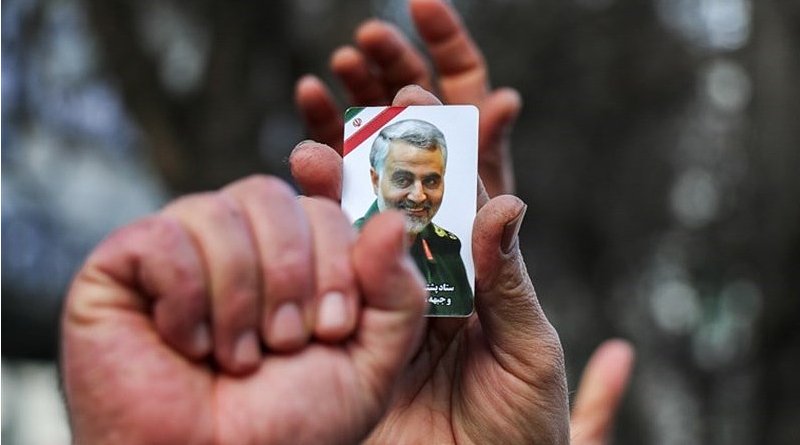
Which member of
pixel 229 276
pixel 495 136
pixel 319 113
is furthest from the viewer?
pixel 495 136

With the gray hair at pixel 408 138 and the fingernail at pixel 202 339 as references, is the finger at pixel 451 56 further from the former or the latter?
the fingernail at pixel 202 339

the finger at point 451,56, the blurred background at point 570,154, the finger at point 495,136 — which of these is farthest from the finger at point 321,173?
the blurred background at point 570,154

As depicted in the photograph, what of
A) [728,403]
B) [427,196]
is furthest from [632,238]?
[427,196]

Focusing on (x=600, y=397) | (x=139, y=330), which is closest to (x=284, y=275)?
(x=139, y=330)

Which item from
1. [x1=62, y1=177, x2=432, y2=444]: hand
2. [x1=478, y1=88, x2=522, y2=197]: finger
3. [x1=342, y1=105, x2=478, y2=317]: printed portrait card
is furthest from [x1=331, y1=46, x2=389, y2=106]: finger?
[x1=62, y1=177, x2=432, y2=444]: hand

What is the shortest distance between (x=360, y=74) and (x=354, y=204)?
0.85 metres

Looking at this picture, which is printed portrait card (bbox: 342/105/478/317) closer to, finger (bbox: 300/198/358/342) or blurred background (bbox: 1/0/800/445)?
finger (bbox: 300/198/358/342)

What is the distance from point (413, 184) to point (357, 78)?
851 millimetres

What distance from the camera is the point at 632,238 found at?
9297 millimetres

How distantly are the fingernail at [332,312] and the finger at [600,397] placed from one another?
0.98 meters

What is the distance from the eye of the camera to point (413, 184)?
131 cm

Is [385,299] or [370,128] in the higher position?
[370,128]

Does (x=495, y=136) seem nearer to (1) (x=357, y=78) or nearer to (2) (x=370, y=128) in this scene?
(1) (x=357, y=78)

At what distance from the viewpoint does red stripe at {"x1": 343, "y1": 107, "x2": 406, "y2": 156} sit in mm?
1345
